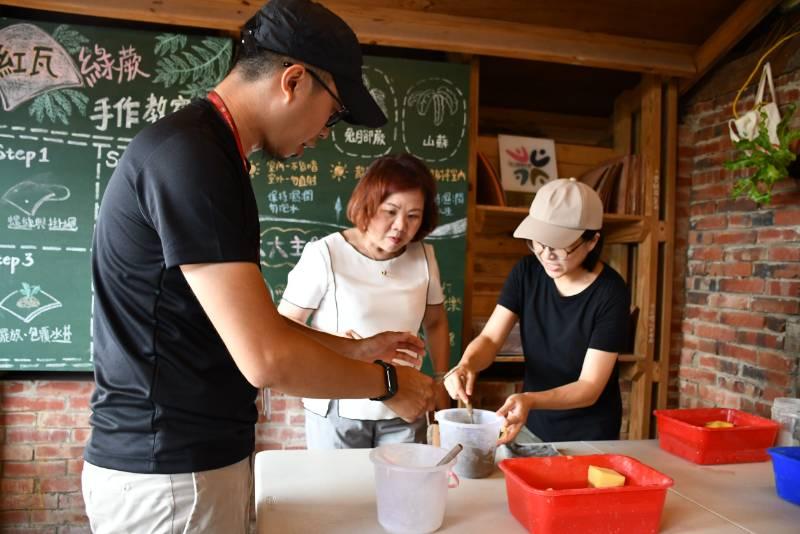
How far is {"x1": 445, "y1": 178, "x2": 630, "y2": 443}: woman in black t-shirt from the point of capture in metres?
1.84

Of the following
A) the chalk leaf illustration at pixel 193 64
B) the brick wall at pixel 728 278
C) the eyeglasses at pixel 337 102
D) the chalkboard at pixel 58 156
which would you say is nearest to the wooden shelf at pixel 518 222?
the brick wall at pixel 728 278

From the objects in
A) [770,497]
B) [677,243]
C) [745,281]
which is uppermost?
[677,243]

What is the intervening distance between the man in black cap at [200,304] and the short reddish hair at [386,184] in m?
0.90

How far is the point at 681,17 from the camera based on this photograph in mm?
2920

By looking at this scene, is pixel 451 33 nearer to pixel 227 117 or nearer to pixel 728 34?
pixel 728 34

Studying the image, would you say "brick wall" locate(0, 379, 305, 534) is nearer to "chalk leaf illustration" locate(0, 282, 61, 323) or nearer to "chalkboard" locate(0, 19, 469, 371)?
"chalkboard" locate(0, 19, 469, 371)

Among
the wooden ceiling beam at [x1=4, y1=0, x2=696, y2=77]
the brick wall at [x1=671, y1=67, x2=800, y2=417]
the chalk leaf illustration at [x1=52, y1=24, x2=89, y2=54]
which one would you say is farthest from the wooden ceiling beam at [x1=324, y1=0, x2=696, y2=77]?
the chalk leaf illustration at [x1=52, y1=24, x2=89, y2=54]

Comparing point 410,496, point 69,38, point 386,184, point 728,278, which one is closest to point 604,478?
point 410,496

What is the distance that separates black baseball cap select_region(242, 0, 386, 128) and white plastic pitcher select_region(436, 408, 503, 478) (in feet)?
2.61

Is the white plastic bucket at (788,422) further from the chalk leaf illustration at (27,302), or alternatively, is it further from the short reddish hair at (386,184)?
the chalk leaf illustration at (27,302)

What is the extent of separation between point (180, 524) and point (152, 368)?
28 cm

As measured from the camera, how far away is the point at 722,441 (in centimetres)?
158

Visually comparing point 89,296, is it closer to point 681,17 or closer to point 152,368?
point 152,368

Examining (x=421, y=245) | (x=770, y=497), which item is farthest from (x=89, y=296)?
(x=770, y=497)
